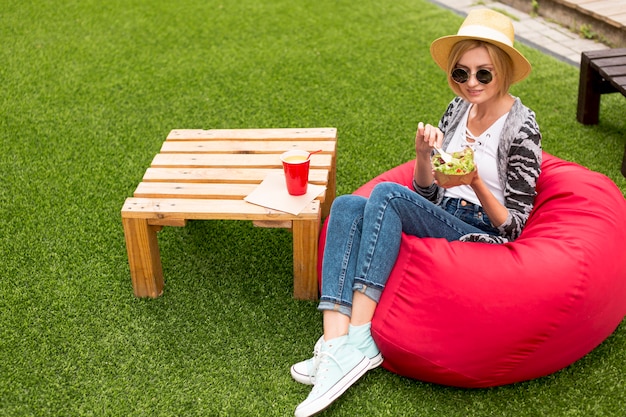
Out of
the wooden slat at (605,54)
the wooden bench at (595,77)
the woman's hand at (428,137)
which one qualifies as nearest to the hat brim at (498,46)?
the woman's hand at (428,137)

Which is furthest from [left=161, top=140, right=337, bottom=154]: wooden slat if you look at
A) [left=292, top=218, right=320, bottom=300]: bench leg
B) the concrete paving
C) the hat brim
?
the concrete paving

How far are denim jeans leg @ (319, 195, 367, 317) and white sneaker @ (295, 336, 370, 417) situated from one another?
13 centimetres

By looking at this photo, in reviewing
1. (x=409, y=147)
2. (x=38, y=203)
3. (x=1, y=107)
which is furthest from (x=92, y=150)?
(x=409, y=147)

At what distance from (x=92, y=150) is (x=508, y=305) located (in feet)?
8.50

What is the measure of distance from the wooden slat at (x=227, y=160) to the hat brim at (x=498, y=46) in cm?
64

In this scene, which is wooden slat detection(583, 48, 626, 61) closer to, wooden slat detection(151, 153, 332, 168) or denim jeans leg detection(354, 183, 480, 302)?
wooden slat detection(151, 153, 332, 168)

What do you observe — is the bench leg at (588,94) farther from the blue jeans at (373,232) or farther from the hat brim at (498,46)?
the blue jeans at (373,232)

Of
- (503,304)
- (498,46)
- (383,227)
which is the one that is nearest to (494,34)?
(498,46)

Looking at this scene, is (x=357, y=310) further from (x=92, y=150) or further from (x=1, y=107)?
(x=1, y=107)

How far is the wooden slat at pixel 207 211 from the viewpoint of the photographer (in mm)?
2717

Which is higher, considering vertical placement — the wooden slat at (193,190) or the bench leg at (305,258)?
the wooden slat at (193,190)

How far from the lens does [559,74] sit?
4.89 m

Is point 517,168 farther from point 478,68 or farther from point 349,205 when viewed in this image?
point 349,205

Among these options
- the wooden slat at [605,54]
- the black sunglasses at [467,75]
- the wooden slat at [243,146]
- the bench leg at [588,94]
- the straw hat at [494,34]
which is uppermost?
the straw hat at [494,34]
